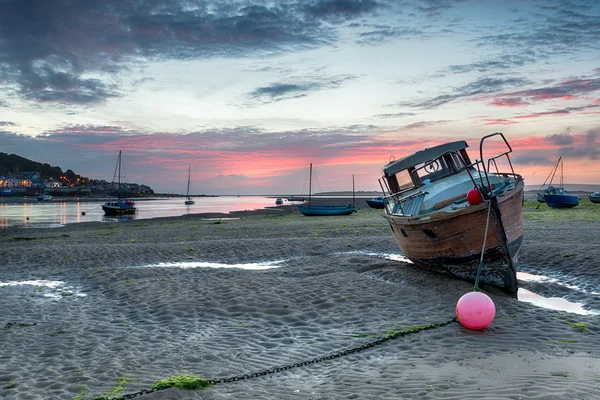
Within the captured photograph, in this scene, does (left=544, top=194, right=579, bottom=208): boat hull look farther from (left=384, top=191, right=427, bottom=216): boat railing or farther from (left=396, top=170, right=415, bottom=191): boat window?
(left=384, top=191, right=427, bottom=216): boat railing

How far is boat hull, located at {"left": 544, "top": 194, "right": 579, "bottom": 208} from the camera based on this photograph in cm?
4822

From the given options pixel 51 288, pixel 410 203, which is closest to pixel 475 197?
pixel 410 203

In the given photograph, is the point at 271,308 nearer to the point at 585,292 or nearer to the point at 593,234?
the point at 585,292

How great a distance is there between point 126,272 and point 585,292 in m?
13.2

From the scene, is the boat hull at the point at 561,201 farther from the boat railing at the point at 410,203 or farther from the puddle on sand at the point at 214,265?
the puddle on sand at the point at 214,265

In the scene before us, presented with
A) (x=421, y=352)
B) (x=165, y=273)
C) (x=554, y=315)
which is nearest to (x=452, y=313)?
(x=554, y=315)

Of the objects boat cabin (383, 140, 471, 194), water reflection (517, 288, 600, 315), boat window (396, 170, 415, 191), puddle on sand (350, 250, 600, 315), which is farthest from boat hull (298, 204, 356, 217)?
water reflection (517, 288, 600, 315)

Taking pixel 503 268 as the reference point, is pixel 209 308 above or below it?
below

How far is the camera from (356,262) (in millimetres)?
16844

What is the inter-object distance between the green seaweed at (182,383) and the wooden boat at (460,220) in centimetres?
615

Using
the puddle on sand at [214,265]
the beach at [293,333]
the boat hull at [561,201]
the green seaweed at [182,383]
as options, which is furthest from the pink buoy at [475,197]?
the boat hull at [561,201]

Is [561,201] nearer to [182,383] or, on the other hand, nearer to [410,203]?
[410,203]

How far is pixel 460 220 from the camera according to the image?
12.0 m

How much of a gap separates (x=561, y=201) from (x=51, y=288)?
48591 millimetres
